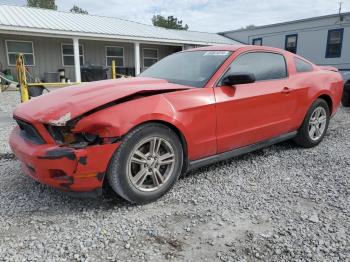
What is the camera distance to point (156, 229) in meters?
2.50

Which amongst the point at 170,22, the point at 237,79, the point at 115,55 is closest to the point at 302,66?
the point at 237,79

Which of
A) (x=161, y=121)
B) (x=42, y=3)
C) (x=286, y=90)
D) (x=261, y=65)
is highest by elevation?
(x=42, y=3)

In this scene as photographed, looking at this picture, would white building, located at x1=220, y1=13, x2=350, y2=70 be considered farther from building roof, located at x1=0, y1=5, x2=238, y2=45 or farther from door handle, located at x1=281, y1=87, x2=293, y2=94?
door handle, located at x1=281, y1=87, x2=293, y2=94

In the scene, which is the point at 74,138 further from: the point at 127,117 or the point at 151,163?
the point at 151,163

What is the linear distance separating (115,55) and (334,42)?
12.6 metres

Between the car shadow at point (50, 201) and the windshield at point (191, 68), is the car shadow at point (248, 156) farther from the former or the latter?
the windshield at point (191, 68)

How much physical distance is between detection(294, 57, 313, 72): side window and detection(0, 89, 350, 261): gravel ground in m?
1.52

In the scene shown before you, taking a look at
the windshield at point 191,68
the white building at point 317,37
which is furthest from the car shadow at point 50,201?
the white building at point 317,37

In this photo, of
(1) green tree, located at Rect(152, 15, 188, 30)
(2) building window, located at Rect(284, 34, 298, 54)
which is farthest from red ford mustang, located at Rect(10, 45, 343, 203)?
(1) green tree, located at Rect(152, 15, 188, 30)

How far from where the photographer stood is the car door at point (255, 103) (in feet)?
11.1

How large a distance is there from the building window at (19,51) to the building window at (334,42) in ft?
53.0

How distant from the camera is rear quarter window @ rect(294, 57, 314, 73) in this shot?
4441 millimetres

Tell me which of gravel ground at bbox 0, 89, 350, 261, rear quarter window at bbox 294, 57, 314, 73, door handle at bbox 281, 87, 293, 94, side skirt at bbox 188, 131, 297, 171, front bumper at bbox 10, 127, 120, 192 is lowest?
gravel ground at bbox 0, 89, 350, 261

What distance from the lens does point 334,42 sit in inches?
684
